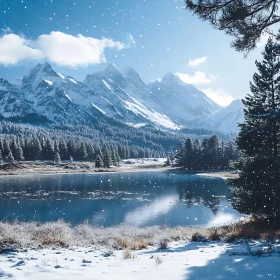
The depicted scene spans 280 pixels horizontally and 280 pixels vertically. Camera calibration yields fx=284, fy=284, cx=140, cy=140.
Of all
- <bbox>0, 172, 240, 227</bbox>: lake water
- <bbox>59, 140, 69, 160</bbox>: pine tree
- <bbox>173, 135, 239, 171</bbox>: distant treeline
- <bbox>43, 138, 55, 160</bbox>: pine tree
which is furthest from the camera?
<bbox>59, 140, 69, 160</bbox>: pine tree

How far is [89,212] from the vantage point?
36.4 m

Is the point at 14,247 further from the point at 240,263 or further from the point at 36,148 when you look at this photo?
the point at 36,148

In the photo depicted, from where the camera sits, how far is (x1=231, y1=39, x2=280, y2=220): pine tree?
1895cm

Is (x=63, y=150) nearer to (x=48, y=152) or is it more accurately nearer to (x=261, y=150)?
(x=48, y=152)

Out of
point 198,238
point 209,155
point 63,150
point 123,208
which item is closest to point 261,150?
point 198,238

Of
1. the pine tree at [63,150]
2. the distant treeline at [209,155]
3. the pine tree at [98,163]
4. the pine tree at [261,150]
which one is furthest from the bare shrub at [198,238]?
the pine tree at [63,150]

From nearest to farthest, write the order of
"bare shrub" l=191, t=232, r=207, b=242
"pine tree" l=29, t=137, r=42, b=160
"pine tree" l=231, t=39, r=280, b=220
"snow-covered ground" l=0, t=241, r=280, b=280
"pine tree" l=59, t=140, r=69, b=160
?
1. "snow-covered ground" l=0, t=241, r=280, b=280
2. "bare shrub" l=191, t=232, r=207, b=242
3. "pine tree" l=231, t=39, r=280, b=220
4. "pine tree" l=29, t=137, r=42, b=160
5. "pine tree" l=59, t=140, r=69, b=160

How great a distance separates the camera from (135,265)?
830 cm

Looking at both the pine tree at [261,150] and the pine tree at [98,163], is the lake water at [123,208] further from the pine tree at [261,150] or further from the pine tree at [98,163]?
the pine tree at [98,163]

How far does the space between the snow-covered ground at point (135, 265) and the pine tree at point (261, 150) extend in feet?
30.3

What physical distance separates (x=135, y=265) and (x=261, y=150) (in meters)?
16.3

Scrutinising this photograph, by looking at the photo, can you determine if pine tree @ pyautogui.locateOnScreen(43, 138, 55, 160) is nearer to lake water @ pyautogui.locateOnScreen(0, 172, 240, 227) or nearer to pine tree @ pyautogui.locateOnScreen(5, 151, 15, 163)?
pine tree @ pyautogui.locateOnScreen(5, 151, 15, 163)

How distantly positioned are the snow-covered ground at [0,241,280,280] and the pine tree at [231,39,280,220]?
925 cm

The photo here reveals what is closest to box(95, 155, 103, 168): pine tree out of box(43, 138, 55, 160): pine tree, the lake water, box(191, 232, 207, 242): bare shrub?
box(43, 138, 55, 160): pine tree
